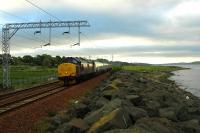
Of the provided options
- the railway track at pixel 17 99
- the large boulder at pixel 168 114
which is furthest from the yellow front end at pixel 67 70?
the large boulder at pixel 168 114

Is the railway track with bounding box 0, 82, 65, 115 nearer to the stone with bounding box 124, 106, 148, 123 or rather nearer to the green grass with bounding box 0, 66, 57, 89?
the stone with bounding box 124, 106, 148, 123

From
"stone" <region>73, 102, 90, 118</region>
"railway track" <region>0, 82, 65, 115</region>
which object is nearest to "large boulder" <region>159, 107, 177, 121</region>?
"stone" <region>73, 102, 90, 118</region>

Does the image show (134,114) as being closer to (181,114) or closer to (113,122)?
(113,122)

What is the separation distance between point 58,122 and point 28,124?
4.20 feet

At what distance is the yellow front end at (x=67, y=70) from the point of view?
48.3 m

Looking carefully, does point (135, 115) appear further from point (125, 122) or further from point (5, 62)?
point (5, 62)

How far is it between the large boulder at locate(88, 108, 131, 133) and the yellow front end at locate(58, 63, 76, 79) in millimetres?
33839

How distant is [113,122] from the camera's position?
521 inches

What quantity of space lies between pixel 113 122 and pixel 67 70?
35.7m

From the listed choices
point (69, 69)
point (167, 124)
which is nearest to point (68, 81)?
point (69, 69)

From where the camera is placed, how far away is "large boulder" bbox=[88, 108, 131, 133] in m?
13.0

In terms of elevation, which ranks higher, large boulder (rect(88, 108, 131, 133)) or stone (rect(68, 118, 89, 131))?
large boulder (rect(88, 108, 131, 133))

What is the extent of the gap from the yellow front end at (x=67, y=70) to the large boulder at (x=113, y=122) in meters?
33.8

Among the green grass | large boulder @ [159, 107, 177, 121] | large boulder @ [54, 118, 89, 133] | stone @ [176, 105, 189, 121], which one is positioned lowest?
the green grass
